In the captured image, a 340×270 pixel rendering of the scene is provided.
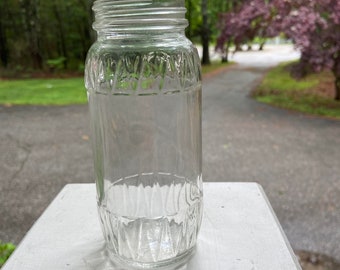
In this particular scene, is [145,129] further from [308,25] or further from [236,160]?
[308,25]

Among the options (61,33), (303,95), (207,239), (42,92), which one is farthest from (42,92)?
(207,239)

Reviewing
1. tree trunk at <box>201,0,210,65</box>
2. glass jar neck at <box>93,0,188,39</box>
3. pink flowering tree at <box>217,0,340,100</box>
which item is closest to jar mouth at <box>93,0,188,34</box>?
glass jar neck at <box>93,0,188,39</box>

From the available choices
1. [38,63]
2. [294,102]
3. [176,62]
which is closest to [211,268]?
[176,62]

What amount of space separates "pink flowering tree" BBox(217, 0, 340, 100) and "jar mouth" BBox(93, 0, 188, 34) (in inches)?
173

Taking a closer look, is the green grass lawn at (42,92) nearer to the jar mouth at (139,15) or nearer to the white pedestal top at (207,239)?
the white pedestal top at (207,239)

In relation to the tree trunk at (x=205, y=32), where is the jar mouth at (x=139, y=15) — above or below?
above

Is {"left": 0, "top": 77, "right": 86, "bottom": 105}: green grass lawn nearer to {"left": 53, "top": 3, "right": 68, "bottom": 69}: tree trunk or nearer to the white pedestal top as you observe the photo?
{"left": 53, "top": 3, "right": 68, "bottom": 69}: tree trunk

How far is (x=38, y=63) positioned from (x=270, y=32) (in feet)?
24.4

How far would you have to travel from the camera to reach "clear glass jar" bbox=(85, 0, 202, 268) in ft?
A: 2.82

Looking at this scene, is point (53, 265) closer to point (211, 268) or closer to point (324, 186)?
point (211, 268)

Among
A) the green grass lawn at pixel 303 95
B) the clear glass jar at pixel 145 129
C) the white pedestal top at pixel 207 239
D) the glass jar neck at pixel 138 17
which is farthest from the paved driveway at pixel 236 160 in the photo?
the glass jar neck at pixel 138 17

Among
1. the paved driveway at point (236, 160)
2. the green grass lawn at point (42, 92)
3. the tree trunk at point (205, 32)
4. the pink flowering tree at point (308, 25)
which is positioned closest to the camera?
the paved driveway at point (236, 160)

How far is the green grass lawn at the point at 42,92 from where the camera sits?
631 cm

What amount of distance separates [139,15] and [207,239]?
0.63 metres
